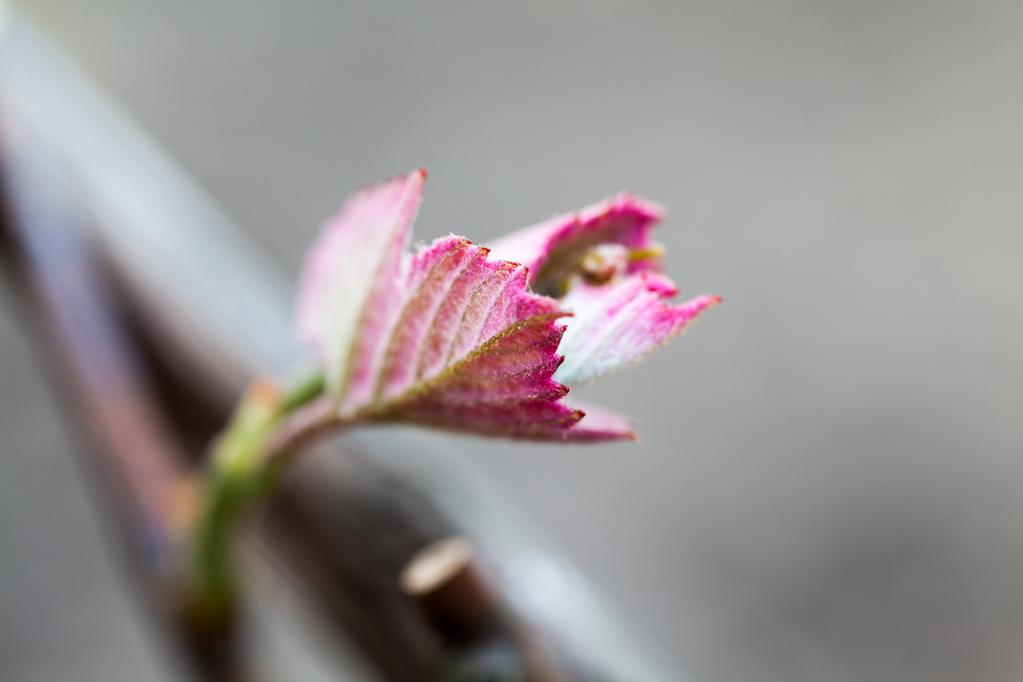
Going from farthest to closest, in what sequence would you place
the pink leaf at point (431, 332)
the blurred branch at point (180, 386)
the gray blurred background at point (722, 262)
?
1. the gray blurred background at point (722, 262)
2. the blurred branch at point (180, 386)
3. the pink leaf at point (431, 332)

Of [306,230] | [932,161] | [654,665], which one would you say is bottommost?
[654,665]

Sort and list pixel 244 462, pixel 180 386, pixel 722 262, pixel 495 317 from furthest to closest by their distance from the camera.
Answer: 1. pixel 722 262
2. pixel 180 386
3. pixel 244 462
4. pixel 495 317

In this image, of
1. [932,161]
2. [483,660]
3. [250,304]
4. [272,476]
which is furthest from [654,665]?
[932,161]

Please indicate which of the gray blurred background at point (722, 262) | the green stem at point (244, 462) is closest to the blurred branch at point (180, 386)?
the green stem at point (244, 462)

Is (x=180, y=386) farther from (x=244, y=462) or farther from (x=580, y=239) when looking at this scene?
(x=580, y=239)

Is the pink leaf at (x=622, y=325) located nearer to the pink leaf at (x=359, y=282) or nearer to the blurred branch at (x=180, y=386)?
the pink leaf at (x=359, y=282)

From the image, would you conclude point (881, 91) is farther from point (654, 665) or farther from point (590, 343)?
point (590, 343)

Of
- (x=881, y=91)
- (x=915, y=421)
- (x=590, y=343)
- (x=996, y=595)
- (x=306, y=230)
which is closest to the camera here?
(x=590, y=343)

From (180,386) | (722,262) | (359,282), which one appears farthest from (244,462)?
(722,262)
